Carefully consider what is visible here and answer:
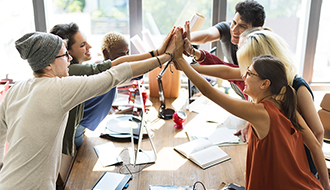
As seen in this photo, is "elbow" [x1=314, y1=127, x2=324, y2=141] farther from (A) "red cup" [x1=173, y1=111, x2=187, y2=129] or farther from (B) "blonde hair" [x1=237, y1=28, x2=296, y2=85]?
(A) "red cup" [x1=173, y1=111, x2=187, y2=129]

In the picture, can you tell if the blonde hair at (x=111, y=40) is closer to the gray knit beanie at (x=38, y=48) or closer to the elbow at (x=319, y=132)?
the gray knit beanie at (x=38, y=48)

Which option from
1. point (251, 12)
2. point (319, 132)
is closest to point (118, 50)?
point (251, 12)

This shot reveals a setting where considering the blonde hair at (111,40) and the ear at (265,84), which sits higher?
the blonde hair at (111,40)

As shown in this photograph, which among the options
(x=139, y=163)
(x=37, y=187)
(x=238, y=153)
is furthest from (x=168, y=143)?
(x=37, y=187)

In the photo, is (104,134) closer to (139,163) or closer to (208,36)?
(139,163)

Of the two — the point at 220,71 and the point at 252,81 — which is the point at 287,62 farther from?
the point at 220,71

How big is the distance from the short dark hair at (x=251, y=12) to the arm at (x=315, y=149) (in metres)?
0.81

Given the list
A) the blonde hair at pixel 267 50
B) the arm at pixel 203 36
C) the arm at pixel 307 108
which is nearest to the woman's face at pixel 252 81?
the blonde hair at pixel 267 50

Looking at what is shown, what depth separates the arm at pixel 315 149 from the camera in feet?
4.67

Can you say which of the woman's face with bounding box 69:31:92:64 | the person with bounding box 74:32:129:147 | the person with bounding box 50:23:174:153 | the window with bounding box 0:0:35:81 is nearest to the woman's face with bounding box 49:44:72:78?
the person with bounding box 50:23:174:153

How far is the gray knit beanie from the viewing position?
Result: 1270mm

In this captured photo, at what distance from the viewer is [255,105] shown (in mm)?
1333

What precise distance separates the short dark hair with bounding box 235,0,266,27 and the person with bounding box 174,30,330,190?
72 centimetres

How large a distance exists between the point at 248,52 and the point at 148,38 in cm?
137
